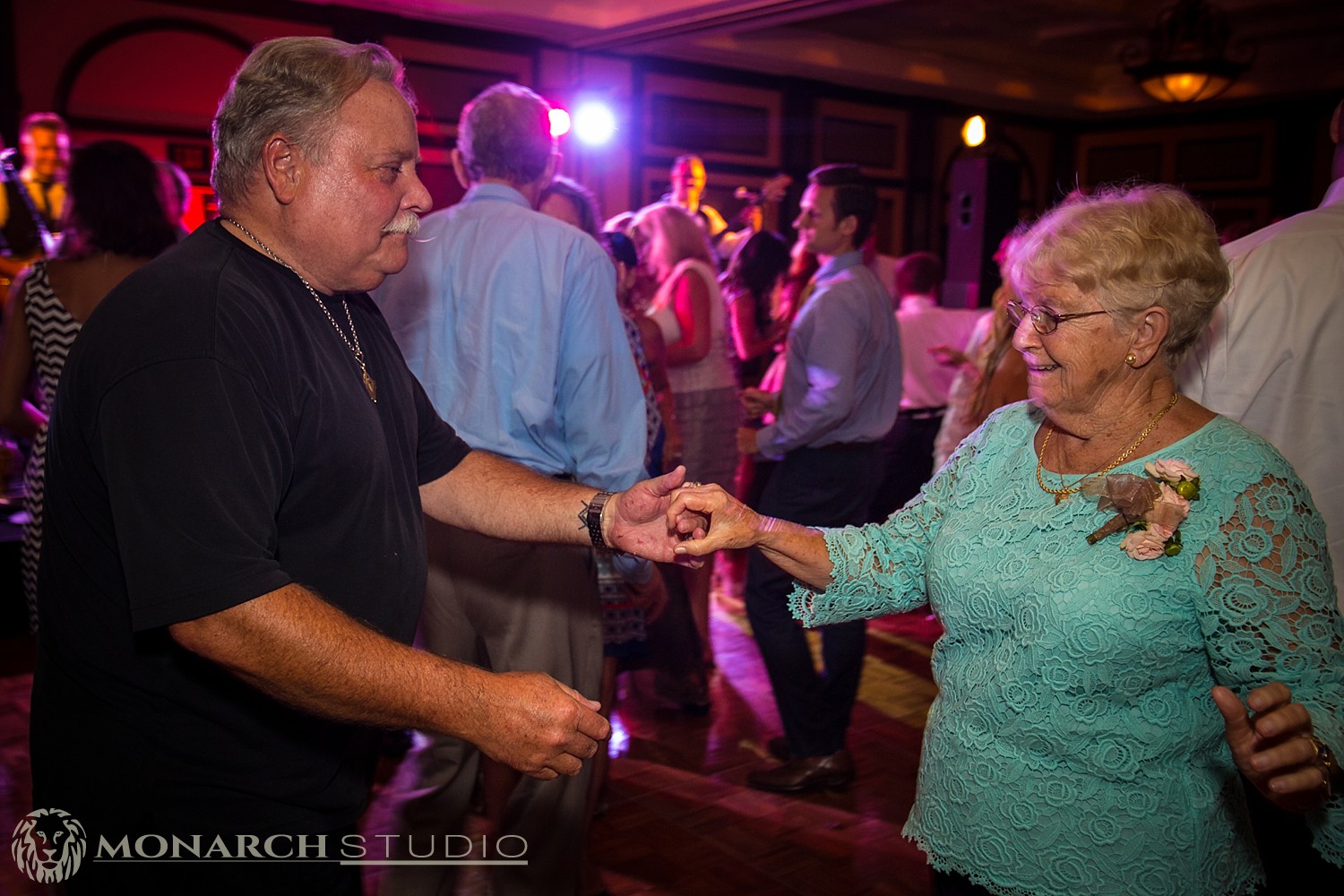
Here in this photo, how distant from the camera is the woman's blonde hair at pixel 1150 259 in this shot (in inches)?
56.7

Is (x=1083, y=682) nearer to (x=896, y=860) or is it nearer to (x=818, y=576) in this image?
(x=818, y=576)

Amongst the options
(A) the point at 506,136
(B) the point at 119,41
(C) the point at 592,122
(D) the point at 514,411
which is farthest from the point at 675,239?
(C) the point at 592,122

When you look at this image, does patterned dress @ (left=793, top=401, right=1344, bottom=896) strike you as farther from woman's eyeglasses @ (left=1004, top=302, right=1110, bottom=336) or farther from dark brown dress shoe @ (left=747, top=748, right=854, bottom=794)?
dark brown dress shoe @ (left=747, top=748, right=854, bottom=794)

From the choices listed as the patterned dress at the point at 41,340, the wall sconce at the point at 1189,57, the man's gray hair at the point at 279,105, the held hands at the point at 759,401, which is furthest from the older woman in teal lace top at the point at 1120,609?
the wall sconce at the point at 1189,57

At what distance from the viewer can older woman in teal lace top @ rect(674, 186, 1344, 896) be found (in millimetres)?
1296

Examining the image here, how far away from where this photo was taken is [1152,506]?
1332mm

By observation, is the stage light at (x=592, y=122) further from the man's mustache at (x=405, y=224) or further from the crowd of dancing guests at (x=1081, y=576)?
the man's mustache at (x=405, y=224)

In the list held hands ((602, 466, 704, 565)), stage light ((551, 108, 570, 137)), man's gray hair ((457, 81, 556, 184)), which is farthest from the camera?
stage light ((551, 108, 570, 137))

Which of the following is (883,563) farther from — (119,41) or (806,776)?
(119,41)

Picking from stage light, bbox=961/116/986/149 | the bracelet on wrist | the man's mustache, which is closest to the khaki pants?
the bracelet on wrist

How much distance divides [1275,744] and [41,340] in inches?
121

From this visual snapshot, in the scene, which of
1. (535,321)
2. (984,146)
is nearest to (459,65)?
Result: (984,146)

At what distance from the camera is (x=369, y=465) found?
1385 mm

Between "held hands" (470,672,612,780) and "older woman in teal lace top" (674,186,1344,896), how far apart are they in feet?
1.97
